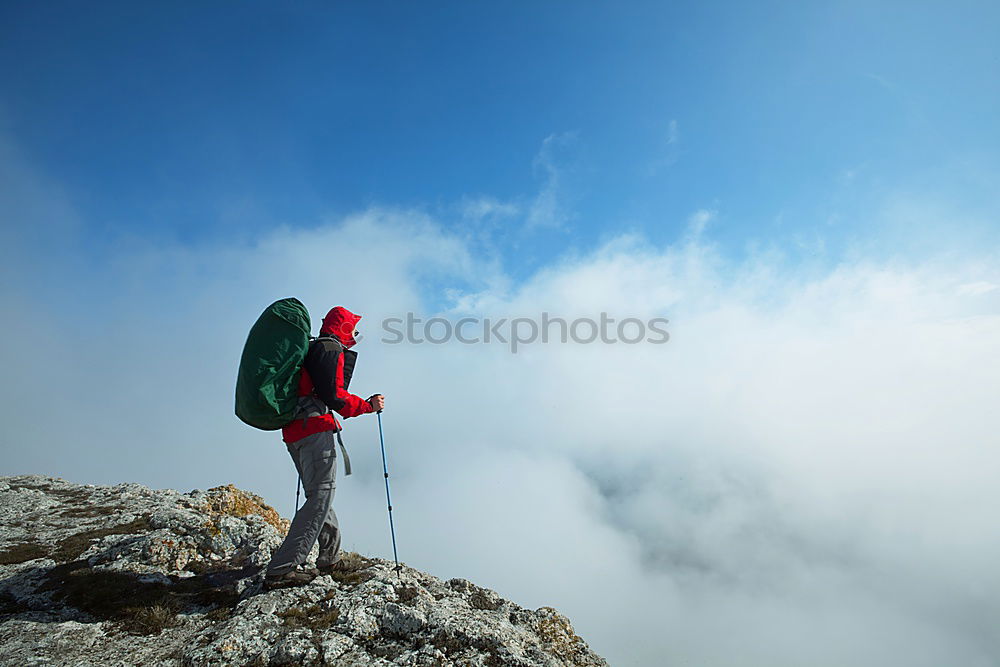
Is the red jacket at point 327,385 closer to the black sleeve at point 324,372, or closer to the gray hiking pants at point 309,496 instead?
the black sleeve at point 324,372

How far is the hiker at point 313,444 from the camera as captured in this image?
26.0 ft

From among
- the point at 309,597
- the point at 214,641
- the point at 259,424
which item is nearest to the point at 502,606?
the point at 309,597

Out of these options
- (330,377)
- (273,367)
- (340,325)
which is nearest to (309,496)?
(330,377)

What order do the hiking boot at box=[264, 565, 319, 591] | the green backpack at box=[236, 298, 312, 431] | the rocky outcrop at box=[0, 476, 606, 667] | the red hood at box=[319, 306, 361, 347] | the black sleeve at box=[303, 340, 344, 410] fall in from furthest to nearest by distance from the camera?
→ 1. the red hood at box=[319, 306, 361, 347]
2. the hiking boot at box=[264, 565, 319, 591]
3. the black sleeve at box=[303, 340, 344, 410]
4. the green backpack at box=[236, 298, 312, 431]
5. the rocky outcrop at box=[0, 476, 606, 667]

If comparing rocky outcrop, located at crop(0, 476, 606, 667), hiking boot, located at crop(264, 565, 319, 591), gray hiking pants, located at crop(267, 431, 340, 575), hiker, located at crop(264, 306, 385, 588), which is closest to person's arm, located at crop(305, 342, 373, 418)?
hiker, located at crop(264, 306, 385, 588)

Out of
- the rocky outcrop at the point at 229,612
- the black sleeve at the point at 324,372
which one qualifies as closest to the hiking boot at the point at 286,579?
the rocky outcrop at the point at 229,612

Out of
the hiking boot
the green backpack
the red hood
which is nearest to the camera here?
the green backpack

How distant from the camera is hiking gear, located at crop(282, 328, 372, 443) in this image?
7.86 metres

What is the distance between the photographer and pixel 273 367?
7.66 meters

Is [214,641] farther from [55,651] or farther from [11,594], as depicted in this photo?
[11,594]

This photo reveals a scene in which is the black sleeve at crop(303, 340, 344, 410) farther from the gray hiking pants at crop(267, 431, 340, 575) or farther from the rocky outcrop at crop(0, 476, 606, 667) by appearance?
the rocky outcrop at crop(0, 476, 606, 667)

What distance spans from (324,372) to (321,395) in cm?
37

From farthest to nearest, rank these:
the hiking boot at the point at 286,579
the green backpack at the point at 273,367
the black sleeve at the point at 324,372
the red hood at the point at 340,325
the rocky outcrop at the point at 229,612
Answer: the red hood at the point at 340,325 → the hiking boot at the point at 286,579 → the black sleeve at the point at 324,372 → the green backpack at the point at 273,367 → the rocky outcrop at the point at 229,612

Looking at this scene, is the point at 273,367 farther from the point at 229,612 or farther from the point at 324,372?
the point at 229,612
